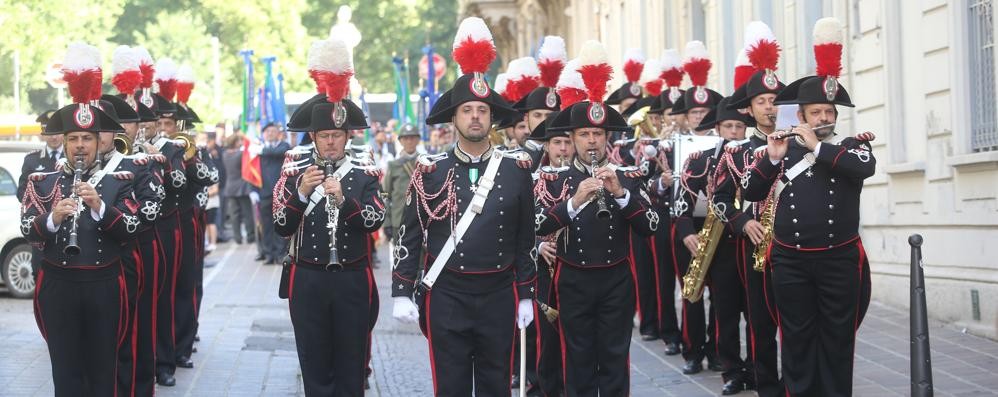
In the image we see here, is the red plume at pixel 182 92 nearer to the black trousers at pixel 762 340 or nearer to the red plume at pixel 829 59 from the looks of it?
the black trousers at pixel 762 340

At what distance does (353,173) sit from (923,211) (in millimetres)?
7193

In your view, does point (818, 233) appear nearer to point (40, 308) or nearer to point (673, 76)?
point (40, 308)

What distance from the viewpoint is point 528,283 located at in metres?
8.77

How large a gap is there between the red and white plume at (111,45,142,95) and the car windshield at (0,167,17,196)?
741 centimetres

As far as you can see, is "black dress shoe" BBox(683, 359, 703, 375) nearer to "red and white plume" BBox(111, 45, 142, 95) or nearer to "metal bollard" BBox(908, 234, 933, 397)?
"metal bollard" BBox(908, 234, 933, 397)

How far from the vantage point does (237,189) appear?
93.7 ft

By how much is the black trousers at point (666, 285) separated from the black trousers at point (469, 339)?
5.18m

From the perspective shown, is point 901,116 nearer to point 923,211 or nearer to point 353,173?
point 923,211

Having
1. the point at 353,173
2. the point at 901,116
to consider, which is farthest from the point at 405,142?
the point at 353,173

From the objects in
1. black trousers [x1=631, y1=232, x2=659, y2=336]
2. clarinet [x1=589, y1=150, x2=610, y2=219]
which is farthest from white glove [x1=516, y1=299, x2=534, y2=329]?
black trousers [x1=631, y1=232, x2=659, y2=336]

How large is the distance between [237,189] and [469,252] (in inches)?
805

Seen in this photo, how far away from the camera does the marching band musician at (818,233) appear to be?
9320mm

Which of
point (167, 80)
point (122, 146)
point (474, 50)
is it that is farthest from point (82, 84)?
point (167, 80)

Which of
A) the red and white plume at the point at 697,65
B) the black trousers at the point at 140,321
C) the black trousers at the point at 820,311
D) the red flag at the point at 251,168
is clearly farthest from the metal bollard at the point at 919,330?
the red flag at the point at 251,168
